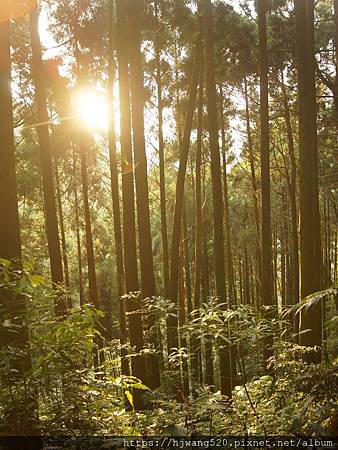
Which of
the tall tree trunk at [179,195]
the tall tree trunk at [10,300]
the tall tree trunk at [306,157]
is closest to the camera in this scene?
the tall tree trunk at [10,300]

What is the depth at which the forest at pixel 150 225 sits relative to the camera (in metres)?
3.36

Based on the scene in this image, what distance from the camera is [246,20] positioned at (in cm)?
1488

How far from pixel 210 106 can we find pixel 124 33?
3.26 m

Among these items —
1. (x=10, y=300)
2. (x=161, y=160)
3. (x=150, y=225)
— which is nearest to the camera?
(x=10, y=300)

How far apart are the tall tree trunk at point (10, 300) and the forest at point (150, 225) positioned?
2 centimetres

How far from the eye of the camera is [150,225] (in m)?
12.2

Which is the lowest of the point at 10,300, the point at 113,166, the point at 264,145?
the point at 10,300

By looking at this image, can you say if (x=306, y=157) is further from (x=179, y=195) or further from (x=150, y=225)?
(x=179, y=195)

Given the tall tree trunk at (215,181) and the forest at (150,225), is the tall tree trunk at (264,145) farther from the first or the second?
the tall tree trunk at (215,181)

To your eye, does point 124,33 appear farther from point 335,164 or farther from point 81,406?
point 335,164

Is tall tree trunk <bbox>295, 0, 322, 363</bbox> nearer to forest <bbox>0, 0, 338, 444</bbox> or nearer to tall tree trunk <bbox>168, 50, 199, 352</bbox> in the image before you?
forest <bbox>0, 0, 338, 444</bbox>

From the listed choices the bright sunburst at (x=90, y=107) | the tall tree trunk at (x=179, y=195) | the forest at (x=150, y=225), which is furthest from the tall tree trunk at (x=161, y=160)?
the bright sunburst at (x=90, y=107)

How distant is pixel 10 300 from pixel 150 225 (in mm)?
8282

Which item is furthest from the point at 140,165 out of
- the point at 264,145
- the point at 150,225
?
the point at 264,145
